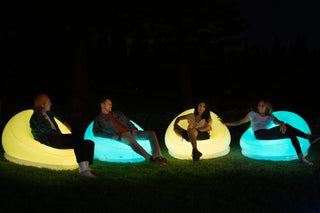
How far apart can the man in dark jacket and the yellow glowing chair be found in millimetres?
878

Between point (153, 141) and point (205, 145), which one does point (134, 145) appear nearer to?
point (153, 141)

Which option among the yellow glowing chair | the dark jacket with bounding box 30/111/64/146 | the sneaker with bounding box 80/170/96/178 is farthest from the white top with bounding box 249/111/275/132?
the dark jacket with bounding box 30/111/64/146

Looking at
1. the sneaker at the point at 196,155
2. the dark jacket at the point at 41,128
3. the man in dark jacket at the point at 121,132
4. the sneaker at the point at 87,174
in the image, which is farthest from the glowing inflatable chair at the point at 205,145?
the dark jacket at the point at 41,128

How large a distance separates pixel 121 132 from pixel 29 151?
5.99 feet

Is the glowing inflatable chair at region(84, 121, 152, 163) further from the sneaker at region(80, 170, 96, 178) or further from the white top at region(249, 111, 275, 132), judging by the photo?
the white top at region(249, 111, 275, 132)

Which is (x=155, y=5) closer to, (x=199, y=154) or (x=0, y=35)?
(x=0, y=35)

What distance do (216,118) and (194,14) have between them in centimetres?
1155

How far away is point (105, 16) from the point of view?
1553cm

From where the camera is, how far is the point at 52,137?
6.05 meters

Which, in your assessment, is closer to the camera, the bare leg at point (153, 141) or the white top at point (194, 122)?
the bare leg at point (153, 141)

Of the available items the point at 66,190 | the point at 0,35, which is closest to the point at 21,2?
the point at 0,35

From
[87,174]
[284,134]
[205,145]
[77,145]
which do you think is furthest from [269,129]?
[77,145]

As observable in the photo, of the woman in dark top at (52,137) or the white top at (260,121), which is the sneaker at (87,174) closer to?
the woman in dark top at (52,137)

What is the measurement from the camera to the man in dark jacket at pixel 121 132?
21.4 feet
